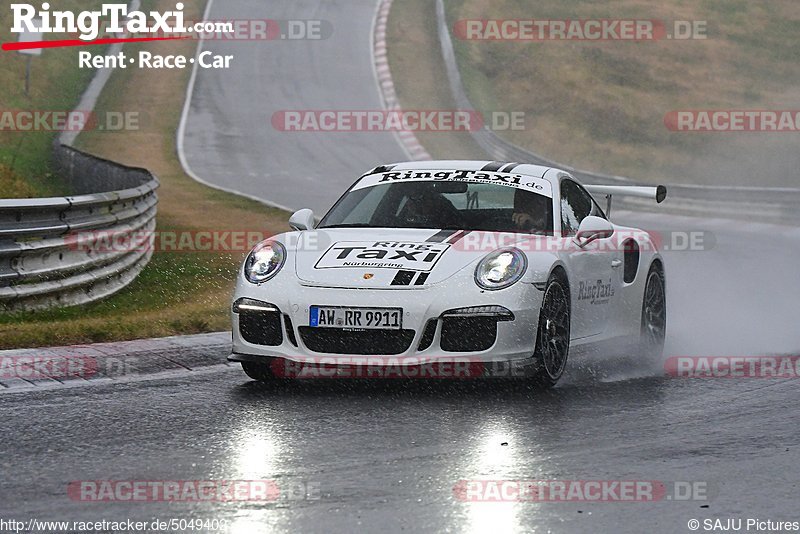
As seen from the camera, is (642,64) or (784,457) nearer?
(784,457)

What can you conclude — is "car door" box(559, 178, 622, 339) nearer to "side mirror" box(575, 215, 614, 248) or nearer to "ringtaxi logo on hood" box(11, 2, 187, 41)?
"side mirror" box(575, 215, 614, 248)

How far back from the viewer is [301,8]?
4619 cm

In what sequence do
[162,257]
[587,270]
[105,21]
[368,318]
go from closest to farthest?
[368,318]
[587,270]
[162,257]
[105,21]

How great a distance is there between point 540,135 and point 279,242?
2621cm

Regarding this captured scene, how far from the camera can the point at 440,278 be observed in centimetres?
740

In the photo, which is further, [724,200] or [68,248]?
[724,200]

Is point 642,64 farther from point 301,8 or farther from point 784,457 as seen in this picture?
point 784,457

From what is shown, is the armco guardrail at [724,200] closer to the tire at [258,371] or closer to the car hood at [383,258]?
the car hood at [383,258]

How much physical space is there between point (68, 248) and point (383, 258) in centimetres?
382

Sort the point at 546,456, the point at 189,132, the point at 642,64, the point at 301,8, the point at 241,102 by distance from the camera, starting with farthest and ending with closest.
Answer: the point at 301,8 < the point at 642,64 < the point at 241,102 < the point at 189,132 < the point at 546,456

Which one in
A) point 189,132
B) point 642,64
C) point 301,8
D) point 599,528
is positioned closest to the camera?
point 599,528

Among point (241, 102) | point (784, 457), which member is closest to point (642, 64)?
point (241, 102)

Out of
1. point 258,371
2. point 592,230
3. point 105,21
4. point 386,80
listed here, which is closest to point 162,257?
point 258,371

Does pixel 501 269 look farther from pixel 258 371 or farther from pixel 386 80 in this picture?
pixel 386 80
